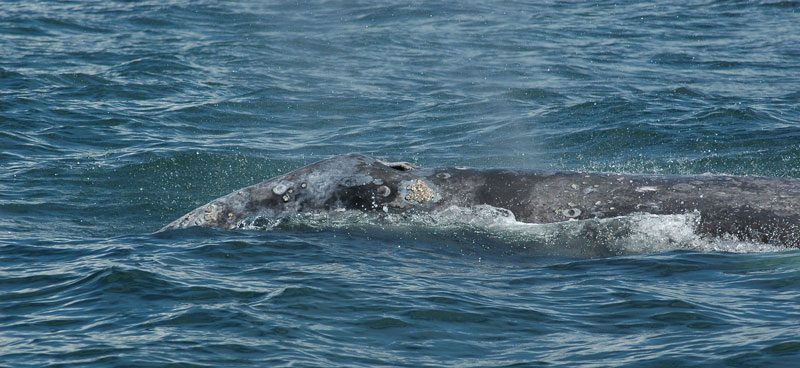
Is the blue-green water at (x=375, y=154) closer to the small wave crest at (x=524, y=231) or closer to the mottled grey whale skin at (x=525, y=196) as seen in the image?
the small wave crest at (x=524, y=231)

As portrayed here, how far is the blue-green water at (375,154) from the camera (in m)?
7.39

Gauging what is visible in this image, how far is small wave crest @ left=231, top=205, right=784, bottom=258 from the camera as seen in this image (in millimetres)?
9688

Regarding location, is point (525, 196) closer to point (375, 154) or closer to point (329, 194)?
point (329, 194)

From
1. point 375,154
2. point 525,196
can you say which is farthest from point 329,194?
point 375,154

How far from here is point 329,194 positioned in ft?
34.6

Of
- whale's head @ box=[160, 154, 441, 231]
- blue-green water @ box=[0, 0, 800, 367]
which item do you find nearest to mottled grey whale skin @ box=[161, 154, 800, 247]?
whale's head @ box=[160, 154, 441, 231]

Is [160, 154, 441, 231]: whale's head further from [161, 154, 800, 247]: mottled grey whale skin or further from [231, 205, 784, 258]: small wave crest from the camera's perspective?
[231, 205, 784, 258]: small wave crest

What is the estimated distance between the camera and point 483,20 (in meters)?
29.3

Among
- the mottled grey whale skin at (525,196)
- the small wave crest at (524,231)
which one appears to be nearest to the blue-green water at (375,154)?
the small wave crest at (524,231)

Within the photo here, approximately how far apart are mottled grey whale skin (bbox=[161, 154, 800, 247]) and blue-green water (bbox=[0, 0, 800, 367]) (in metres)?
0.29

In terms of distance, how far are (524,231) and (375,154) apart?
6535mm

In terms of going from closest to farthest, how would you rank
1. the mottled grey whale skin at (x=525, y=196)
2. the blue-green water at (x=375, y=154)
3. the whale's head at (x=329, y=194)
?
the blue-green water at (x=375, y=154), the mottled grey whale skin at (x=525, y=196), the whale's head at (x=329, y=194)

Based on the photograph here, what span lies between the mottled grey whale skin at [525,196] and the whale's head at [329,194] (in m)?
0.01

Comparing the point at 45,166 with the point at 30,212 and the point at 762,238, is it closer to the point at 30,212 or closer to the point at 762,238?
the point at 30,212
